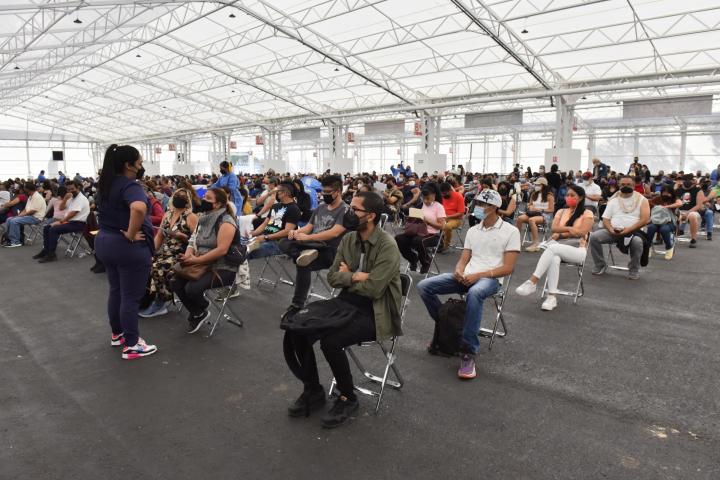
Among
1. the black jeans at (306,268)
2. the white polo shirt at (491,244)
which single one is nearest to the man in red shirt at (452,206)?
the black jeans at (306,268)

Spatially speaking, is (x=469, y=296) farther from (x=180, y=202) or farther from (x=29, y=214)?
(x=29, y=214)

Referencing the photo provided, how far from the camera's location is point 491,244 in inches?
150

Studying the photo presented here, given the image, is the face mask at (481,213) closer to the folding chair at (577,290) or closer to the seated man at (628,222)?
the folding chair at (577,290)

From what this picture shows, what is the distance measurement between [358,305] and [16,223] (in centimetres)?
989

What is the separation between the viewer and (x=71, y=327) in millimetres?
4629

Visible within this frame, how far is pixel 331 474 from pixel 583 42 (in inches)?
611

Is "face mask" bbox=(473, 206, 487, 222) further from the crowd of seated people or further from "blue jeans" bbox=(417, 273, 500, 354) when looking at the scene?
"blue jeans" bbox=(417, 273, 500, 354)

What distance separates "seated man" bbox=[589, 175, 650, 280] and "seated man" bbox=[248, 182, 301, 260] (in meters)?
4.03

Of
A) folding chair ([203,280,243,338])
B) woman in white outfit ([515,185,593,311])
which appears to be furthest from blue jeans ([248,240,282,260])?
woman in white outfit ([515,185,593,311])

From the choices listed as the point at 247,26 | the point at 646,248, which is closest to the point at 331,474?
the point at 646,248

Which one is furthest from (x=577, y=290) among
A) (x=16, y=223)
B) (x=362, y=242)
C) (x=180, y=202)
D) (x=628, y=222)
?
(x=16, y=223)

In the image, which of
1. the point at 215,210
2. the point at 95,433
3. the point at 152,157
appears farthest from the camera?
the point at 152,157

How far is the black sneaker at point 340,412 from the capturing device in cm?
271

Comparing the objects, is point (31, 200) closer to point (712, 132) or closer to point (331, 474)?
point (331, 474)
